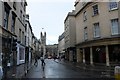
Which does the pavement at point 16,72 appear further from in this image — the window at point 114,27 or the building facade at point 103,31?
the window at point 114,27

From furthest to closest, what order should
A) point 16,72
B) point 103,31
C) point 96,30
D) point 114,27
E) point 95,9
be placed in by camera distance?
point 95,9 → point 96,30 → point 103,31 → point 114,27 → point 16,72

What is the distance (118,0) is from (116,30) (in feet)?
14.1

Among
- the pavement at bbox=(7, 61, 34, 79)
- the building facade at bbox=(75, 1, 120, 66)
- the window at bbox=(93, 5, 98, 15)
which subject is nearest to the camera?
the pavement at bbox=(7, 61, 34, 79)

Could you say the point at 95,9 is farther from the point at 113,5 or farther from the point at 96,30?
the point at 113,5

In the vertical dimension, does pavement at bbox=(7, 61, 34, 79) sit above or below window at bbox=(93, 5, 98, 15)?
below

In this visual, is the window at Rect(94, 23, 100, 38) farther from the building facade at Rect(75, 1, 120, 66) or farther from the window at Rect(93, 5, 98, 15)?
the window at Rect(93, 5, 98, 15)

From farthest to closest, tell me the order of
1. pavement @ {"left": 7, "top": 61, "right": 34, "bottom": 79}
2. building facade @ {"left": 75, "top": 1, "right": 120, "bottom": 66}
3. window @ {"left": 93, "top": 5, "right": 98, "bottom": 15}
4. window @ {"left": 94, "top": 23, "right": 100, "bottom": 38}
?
window @ {"left": 93, "top": 5, "right": 98, "bottom": 15}, window @ {"left": 94, "top": 23, "right": 100, "bottom": 38}, building facade @ {"left": 75, "top": 1, "right": 120, "bottom": 66}, pavement @ {"left": 7, "top": 61, "right": 34, "bottom": 79}

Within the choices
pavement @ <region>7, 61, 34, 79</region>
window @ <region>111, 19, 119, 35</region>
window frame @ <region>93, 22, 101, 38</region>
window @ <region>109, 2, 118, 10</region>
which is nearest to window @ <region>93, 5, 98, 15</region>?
window frame @ <region>93, 22, 101, 38</region>

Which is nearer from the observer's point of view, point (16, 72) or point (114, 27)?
point (16, 72)

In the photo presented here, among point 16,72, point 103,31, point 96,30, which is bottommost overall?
point 16,72

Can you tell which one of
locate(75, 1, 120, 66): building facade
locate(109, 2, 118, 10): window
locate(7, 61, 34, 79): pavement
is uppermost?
locate(109, 2, 118, 10): window

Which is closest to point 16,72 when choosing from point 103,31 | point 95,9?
point 103,31

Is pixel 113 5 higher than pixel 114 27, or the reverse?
pixel 113 5

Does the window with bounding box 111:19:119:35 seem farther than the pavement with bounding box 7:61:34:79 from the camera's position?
Yes
